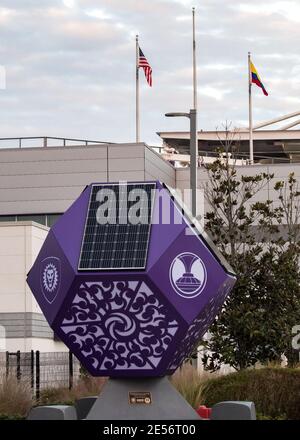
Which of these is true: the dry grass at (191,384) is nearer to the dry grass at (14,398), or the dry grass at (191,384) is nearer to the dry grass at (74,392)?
the dry grass at (74,392)

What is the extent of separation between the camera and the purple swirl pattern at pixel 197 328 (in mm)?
13547

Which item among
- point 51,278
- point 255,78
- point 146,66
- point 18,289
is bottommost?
point 18,289

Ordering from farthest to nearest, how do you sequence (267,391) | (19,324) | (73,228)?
(19,324)
(267,391)
(73,228)

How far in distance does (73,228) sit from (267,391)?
24.5 feet

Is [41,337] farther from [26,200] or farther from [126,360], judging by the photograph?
[126,360]

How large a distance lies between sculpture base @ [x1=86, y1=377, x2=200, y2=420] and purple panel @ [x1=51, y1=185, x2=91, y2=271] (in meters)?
1.75

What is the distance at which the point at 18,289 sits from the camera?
1549 inches

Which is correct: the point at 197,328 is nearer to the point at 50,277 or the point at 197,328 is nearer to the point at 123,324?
the point at 123,324

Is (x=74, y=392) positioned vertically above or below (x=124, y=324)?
below

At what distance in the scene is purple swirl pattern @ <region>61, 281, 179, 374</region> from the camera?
43.6ft

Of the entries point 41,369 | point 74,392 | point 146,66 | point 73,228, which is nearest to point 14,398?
point 74,392

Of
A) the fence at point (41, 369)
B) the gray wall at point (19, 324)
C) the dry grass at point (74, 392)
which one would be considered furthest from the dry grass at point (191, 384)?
the gray wall at point (19, 324)

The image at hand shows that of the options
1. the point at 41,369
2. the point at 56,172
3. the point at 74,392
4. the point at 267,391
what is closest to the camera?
the point at 267,391

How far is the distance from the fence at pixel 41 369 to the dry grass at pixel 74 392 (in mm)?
431
